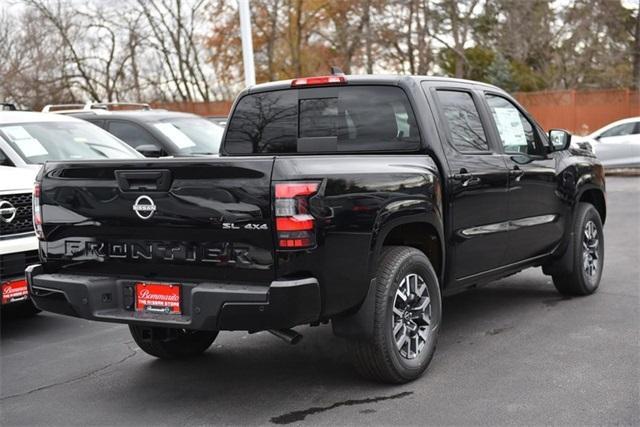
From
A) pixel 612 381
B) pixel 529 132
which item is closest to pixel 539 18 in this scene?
pixel 529 132

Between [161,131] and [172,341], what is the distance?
19.5 ft

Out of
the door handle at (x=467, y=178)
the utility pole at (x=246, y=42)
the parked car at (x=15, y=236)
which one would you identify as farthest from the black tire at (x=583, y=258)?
the utility pole at (x=246, y=42)

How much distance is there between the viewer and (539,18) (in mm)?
34594

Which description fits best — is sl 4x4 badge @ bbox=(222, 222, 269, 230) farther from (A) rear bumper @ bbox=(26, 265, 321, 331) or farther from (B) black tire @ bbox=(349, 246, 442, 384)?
(B) black tire @ bbox=(349, 246, 442, 384)

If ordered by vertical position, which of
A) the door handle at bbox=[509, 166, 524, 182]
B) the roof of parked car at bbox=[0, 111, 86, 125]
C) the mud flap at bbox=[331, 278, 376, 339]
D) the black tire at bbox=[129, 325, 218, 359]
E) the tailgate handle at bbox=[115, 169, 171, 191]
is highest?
the roof of parked car at bbox=[0, 111, 86, 125]

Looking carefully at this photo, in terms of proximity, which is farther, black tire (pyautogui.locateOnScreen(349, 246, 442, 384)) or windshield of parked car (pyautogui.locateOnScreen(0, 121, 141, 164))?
windshield of parked car (pyautogui.locateOnScreen(0, 121, 141, 164))

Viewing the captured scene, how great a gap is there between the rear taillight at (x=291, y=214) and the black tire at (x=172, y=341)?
154 cm

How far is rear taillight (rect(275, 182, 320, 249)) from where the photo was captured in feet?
13.6

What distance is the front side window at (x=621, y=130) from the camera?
2045 centimetres

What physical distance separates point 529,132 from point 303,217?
328 cm

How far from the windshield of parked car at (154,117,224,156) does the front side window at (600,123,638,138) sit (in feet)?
40.0

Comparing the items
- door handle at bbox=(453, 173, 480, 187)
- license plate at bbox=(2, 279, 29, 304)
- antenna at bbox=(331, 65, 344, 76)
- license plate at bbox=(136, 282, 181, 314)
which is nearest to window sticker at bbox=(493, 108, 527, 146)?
door handle at bbox=(453, 173, 480, 187)

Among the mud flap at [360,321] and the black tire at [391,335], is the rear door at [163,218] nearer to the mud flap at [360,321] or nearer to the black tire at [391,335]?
the mud flap at [360,321]

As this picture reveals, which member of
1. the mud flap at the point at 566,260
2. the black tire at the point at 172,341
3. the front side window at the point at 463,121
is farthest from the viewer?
the mud flap at the point at 566,260
